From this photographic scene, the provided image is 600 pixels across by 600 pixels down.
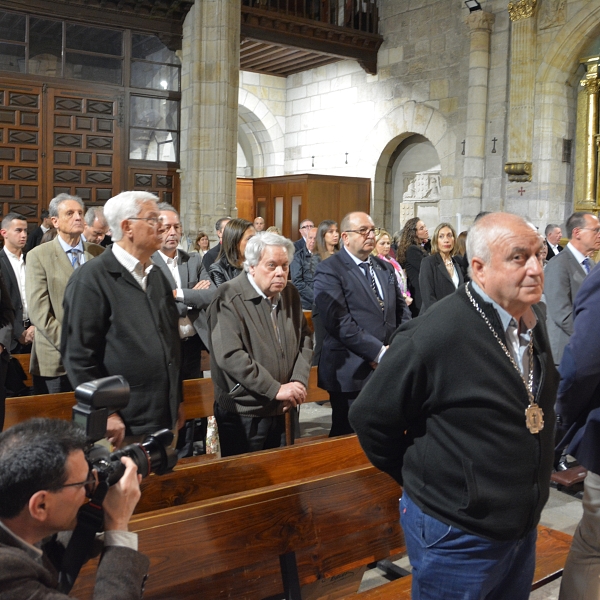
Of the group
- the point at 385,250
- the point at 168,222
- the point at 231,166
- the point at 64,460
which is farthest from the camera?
the point at 231,166

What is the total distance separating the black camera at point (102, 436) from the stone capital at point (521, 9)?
36.8 ft

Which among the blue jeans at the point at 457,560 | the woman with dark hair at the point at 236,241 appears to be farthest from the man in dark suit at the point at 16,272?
the blue jeans at the point at 457,560

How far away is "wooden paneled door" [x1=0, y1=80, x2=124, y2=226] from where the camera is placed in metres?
10.6

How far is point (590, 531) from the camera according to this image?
2.41 meters

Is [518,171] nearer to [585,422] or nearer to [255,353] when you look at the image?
[255,353]

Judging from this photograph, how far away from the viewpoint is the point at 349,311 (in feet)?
13.7

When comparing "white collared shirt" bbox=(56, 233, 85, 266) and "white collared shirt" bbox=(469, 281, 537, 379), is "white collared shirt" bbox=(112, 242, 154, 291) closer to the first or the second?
"white collared shirt" bbox=(56, 233, 85, 266)

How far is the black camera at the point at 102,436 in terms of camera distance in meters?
1.58

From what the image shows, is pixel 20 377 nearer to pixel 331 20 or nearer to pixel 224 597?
pixel 224 597

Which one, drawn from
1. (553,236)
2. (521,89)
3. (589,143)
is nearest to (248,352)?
(553,236)

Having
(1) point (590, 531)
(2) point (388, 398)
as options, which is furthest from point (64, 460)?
(1) point (590, 531)

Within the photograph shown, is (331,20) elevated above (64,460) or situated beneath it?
elevated above

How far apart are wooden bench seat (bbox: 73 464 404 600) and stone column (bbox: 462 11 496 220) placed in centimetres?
1003

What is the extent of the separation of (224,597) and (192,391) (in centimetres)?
180
